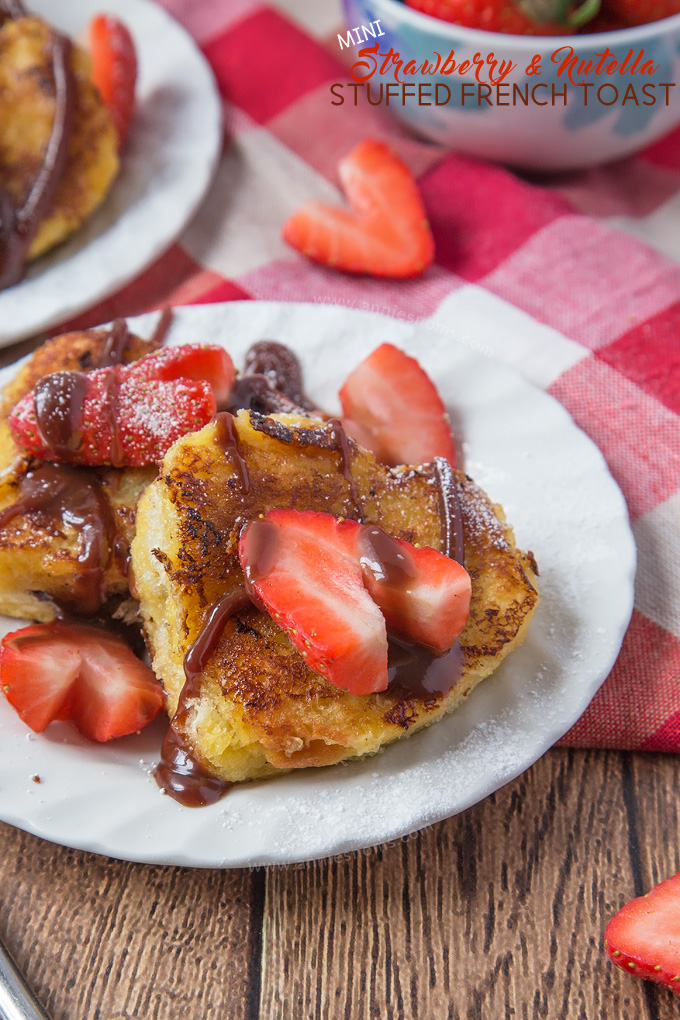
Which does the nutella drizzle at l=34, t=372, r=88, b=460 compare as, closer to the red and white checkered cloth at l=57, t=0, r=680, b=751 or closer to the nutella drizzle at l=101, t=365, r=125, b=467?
the nutella drizzle at l=101, t=365, r=125, b=467

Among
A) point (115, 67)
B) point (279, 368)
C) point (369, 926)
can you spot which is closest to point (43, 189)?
point (115, 67)

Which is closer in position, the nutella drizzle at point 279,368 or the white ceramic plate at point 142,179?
the nutella drizzle at point 279,368

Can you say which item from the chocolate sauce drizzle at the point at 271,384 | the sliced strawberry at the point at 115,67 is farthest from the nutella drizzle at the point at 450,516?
the sliced strawberry at the point at 115,67

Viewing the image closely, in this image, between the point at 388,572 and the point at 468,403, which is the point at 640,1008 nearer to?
the point at 388,572

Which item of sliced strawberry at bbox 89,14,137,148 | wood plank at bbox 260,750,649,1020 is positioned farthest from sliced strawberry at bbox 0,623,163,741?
sliced strawberry at bbox 89,14,137,148

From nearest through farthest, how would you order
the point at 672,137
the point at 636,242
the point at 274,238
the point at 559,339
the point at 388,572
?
the point at 388,572
the point at 559,339
the point at 636,242
the point at 274,238
the point at 672,137

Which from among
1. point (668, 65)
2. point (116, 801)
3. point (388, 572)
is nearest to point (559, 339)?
point (668, 65)

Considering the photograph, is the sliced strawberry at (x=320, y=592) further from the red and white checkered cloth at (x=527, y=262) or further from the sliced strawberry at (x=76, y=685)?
the red and white checkered cloth at (x=527, y=262)
